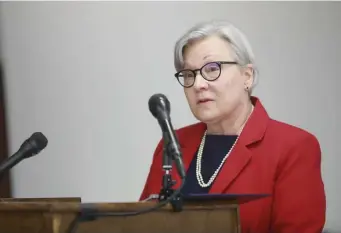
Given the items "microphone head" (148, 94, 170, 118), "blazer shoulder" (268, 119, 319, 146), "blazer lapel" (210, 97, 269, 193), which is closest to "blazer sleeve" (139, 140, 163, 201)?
"blazer lapel" (210, 97, 269, 193)

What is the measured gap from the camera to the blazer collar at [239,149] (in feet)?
4.56

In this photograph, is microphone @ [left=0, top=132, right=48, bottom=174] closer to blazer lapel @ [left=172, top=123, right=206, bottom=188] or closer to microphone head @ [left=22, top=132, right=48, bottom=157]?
microphone head @ [left=22, top=132, right=48, bottom=157]

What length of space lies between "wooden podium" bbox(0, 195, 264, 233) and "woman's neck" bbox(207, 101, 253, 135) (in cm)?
53

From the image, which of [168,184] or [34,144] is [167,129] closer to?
[168,184]

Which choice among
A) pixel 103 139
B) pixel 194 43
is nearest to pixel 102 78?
pixel 103 139

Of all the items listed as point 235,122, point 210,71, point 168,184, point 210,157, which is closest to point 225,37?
point 210,71

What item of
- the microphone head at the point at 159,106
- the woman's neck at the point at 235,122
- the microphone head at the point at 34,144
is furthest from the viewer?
the woman's neck at the point at 235,122

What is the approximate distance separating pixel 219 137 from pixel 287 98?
52 cm

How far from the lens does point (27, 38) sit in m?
2.21

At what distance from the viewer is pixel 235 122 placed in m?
1.52

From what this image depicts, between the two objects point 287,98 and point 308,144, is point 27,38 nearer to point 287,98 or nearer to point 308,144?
point 287,98

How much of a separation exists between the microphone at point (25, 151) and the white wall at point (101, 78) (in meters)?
0.91

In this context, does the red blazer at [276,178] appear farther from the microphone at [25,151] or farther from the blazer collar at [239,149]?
the microphone at [25,151]

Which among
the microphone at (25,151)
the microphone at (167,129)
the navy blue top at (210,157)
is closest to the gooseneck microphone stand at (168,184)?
the microphone at (167,129)
